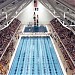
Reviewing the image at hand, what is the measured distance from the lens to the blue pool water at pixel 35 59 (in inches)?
541

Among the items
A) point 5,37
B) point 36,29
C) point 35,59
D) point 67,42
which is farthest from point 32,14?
point 35,59

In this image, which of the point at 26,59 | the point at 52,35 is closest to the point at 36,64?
the point at 26,59

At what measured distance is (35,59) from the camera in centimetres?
1574

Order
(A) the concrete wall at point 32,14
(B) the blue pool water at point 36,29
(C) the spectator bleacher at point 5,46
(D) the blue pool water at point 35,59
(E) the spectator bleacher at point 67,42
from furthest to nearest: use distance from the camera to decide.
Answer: (A) the concrete wall at point 32,14 < (B) the blue pool water at point 36,29 < (E) the spectator bleacher at point 67,42 < (D) the blue pool water at point 35,59 < (C) the spectator bleacher at point 5,46

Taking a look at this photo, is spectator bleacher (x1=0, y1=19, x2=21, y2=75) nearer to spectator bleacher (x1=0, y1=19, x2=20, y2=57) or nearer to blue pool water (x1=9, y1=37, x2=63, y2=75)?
spectator bleacher (x1=0, y1=19, x2=20, y2=57)

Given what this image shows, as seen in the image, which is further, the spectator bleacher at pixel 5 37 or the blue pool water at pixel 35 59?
the spectator bleacher at pixel 5 37

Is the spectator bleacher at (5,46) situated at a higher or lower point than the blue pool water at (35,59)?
higher

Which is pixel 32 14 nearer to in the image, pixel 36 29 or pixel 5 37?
pixel 36 29

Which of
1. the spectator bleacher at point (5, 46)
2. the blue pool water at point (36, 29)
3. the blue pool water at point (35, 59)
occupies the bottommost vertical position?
the blue pool water at point (36, 29)

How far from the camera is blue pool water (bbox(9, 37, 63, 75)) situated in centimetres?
1373

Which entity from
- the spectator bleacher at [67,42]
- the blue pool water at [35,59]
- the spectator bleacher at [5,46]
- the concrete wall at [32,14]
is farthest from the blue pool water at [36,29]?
the blue pool water at [35,59]

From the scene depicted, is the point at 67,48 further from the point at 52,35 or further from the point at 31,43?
the point at 52,35

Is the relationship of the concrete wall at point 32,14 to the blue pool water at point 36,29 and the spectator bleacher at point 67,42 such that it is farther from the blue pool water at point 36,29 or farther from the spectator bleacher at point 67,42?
the spectator bleacher at point 67,42

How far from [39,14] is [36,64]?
1445 cm
